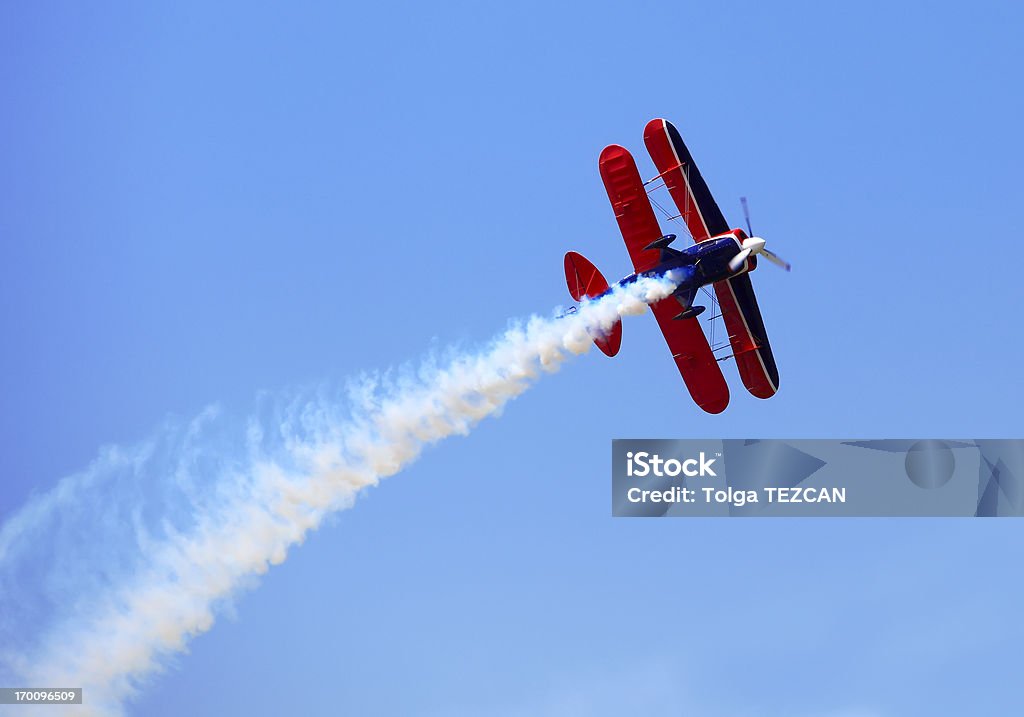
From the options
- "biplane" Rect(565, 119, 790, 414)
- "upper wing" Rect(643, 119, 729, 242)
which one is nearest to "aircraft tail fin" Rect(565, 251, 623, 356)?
"biplane" Rect(565, 119, 790, 414)

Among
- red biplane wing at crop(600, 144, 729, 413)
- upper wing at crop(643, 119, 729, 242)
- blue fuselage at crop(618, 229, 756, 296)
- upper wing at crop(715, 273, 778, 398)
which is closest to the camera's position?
blue fuselage at crop(618, 229, 756, 296)

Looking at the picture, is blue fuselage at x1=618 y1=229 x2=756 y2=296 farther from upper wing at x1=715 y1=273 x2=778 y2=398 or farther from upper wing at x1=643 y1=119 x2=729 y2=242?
upper wing at x1=715 y1=273 x2=778 y2=398

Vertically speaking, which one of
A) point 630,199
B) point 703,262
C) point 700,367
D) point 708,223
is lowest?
point 700,367

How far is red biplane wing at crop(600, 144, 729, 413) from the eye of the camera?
49.0 metres

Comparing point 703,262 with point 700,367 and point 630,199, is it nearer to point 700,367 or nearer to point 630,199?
point 630,199

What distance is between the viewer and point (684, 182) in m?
48.7

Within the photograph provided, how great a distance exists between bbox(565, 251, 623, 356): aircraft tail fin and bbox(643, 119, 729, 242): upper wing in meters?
2.80

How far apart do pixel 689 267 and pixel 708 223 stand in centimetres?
154

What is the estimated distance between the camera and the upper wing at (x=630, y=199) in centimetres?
4897

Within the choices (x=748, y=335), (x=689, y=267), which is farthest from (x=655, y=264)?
(x=748, y=335)

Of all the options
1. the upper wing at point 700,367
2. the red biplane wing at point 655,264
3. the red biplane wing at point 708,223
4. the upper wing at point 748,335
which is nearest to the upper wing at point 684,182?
the red biplane wing at point 708,223

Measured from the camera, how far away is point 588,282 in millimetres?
49094

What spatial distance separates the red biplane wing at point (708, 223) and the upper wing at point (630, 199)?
706 millimetres

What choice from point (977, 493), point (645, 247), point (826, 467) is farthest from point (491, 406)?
point (977, 493)
